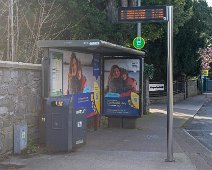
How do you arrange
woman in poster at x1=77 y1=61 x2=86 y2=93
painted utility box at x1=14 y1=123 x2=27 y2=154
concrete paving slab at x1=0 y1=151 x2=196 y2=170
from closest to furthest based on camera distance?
concrete paving slab at x1=0 y1=151 x2=196 y2=170
painted utility box at x1=14 y1=123 x2=27 y2=154
woman in poster at x1=77 y1=61 x2=86 y2=93

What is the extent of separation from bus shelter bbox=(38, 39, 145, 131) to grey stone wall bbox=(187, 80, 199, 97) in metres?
28.9

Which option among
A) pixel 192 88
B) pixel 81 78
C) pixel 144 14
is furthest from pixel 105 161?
pixel 192 88

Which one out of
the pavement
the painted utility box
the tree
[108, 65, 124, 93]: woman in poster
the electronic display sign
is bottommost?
the pavement

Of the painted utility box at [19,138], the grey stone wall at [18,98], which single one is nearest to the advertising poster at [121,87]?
the grey stone wall at [18,98]

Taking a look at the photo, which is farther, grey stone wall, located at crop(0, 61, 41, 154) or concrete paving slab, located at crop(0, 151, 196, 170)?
grey stone wall, located at crop(0, 61, 41, 154)

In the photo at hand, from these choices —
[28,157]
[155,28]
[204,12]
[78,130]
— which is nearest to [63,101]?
[78,130]

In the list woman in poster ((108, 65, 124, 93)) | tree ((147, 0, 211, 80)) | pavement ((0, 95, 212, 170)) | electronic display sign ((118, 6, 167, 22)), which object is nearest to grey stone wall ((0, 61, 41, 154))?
pavement ((0, 95, 212, 170))

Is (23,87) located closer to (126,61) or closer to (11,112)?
(11,112)

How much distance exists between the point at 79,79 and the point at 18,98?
275 cm

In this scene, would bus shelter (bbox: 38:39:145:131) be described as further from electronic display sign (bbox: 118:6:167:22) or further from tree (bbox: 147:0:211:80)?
tree (bbox: 147:0:211:80)

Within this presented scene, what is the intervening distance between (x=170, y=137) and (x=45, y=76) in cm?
326

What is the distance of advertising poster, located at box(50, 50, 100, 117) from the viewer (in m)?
10.7

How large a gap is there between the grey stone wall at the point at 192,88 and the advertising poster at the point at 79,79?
29559 mm

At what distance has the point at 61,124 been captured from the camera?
357 inches
